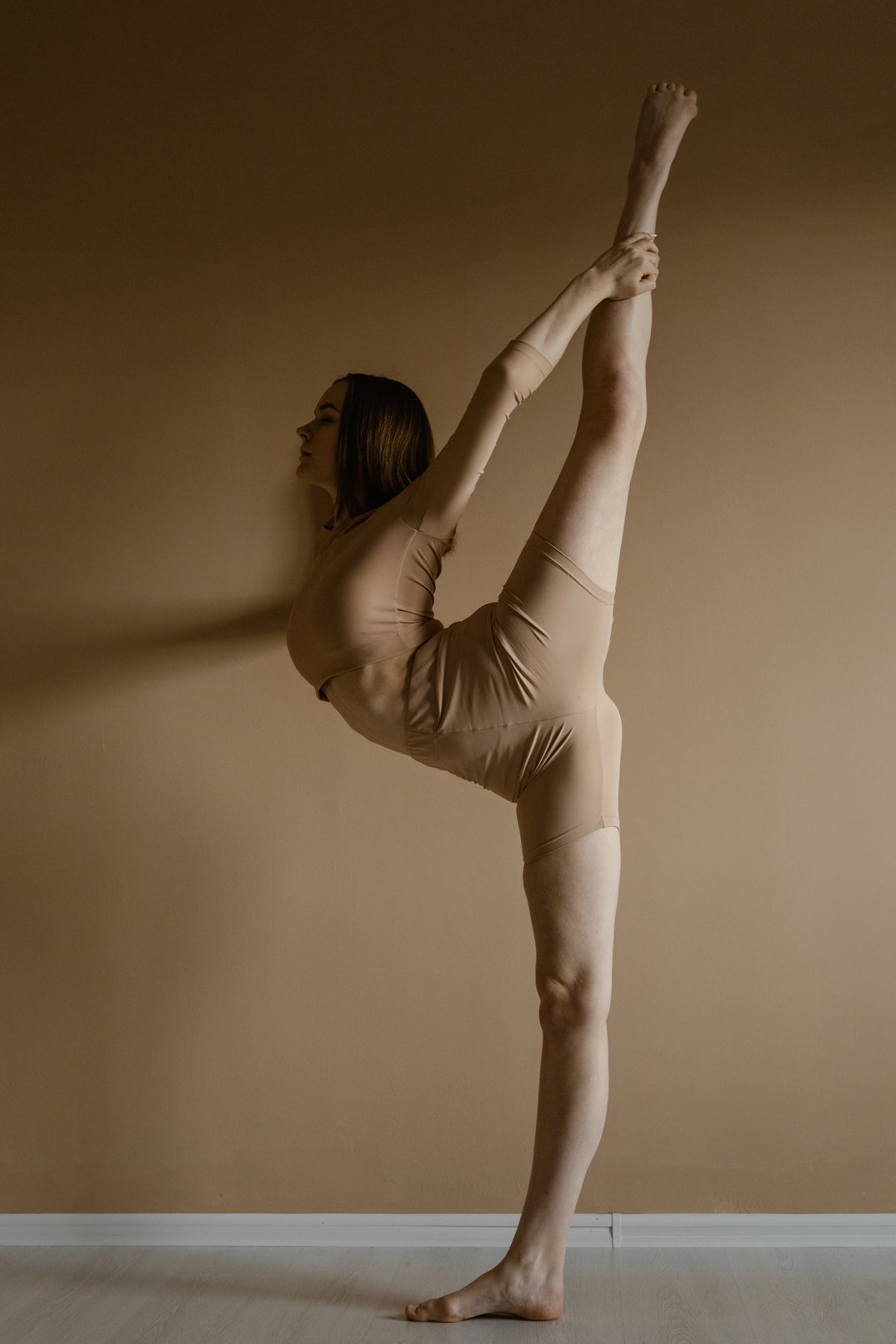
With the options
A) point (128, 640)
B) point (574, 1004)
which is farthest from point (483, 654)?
point (128, 640)

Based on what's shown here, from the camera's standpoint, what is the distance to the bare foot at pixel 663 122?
1.85m

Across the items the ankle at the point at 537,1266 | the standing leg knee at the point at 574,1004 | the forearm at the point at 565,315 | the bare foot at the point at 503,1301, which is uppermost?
the forearm at the point at 565,315

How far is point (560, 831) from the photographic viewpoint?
175cm

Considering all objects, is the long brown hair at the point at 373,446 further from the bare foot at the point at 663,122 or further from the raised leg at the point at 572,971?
the bare foot at the point at 663,122

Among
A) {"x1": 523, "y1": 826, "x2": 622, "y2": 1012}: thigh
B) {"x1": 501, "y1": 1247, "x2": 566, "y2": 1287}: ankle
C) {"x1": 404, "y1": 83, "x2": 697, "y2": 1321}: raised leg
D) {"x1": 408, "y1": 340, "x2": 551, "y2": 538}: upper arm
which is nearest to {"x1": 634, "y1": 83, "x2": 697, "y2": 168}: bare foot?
{"x1": 404, "y1": 83, "x2": 697, "y2": 1321}: raised leg

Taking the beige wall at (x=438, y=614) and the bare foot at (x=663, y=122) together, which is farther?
the beige wall at (x=438, y=614)

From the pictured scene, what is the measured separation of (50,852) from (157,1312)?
2.89 feet

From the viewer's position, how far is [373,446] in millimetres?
1974

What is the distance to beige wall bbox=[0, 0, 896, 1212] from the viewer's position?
2.09m

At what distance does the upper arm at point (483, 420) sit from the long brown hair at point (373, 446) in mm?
216

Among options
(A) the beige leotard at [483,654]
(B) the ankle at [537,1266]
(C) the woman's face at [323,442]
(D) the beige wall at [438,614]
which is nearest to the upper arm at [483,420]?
(A) the beige leotard at [483,654]

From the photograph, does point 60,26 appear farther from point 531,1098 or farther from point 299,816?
point 531,1098

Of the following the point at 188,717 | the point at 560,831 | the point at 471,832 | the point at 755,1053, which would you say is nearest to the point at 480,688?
the point at 560,831

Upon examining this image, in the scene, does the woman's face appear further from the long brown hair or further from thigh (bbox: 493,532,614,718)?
thigh (bbox: 493,532,614,718)
